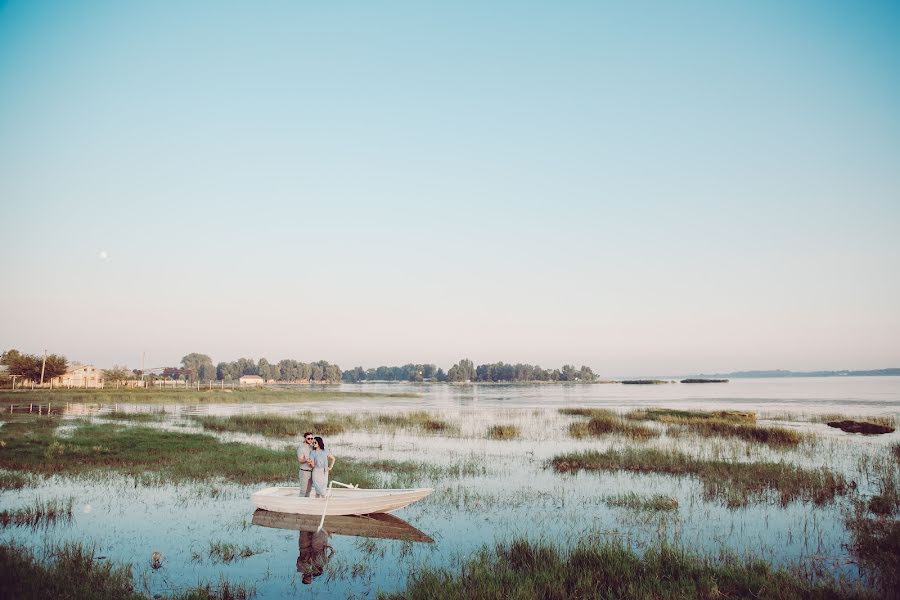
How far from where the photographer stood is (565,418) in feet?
186

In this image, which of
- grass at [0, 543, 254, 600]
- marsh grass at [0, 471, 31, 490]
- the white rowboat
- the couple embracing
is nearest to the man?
the couple embracing

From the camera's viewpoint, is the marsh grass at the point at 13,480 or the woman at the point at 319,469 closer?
the woman at the point at 319,469

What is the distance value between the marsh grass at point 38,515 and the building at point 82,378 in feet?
357

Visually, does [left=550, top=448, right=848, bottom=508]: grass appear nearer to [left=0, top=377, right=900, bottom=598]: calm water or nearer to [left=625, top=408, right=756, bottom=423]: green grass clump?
[left=0, top=377, right=900, bottom=598]: calm water

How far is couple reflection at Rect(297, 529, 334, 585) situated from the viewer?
1325cm

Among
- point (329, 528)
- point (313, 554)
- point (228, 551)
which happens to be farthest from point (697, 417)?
point (228, 551)

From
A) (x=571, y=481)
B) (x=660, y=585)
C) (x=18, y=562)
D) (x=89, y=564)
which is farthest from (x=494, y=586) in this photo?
(x=571, y=481)

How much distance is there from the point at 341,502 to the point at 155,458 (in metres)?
15.1

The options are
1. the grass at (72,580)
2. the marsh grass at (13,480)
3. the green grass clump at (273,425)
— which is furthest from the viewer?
the green grass clump at (273,425)

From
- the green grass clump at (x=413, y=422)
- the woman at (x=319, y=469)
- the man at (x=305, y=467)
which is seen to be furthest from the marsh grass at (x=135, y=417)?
the woman at (x=319, y=469)

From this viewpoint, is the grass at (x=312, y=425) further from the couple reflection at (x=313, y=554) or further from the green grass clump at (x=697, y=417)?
the couple reflection at (x=313, y=554)

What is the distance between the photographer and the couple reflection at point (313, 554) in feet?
43.5

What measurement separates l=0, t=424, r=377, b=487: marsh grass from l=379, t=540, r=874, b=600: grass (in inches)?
417

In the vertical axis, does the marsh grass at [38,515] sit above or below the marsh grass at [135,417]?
above
